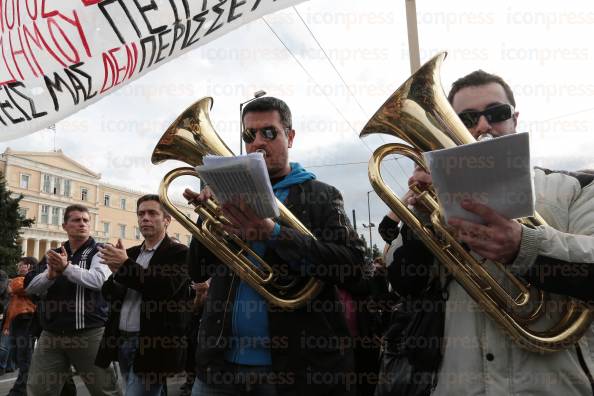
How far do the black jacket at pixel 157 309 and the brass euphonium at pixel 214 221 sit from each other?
4.39 feet

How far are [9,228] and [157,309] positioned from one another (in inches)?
1132

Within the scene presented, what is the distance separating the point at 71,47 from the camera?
10.4ft

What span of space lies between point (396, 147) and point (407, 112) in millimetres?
156

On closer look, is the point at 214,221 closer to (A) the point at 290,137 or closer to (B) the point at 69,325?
(A) the point at 290,137

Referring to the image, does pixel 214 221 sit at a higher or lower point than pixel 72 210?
lower

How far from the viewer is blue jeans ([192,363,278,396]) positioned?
7.07 ft

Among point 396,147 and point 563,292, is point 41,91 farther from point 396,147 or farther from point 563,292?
point 563,292

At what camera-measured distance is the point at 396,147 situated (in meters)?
2.07

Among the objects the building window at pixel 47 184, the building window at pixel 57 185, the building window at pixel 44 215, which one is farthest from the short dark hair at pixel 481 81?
the building window at pixel 57 185

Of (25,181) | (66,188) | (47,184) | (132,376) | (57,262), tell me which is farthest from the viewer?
(66,188)

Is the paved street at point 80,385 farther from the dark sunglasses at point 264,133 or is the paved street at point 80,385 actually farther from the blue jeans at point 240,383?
the dark sunglasses at point 264,133

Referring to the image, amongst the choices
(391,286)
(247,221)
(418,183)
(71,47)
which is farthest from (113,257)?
(418,183)

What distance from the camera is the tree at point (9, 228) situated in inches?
1065

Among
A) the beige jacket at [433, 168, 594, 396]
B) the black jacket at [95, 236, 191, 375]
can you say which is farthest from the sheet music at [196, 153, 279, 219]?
the black jacket at [95, 236, 191, 375]
